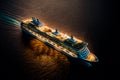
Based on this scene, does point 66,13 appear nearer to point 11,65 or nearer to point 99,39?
point 99,39

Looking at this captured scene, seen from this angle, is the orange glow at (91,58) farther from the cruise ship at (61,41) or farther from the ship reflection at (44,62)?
the ship reflection at (44,62)

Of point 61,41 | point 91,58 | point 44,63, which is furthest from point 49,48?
point 91,58

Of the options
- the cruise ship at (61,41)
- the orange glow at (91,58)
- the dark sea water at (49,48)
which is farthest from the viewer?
the orange glow at (91,58)

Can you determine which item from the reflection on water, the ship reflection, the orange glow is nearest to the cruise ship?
the orange glow

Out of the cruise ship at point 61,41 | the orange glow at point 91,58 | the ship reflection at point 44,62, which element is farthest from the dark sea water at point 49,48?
the cruise ship at point 61,41

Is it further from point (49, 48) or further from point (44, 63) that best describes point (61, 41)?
point (44, 63)

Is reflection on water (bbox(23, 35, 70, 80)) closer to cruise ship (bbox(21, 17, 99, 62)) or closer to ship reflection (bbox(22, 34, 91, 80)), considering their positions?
ship reflection (bbox(22, 34, 91, 80))

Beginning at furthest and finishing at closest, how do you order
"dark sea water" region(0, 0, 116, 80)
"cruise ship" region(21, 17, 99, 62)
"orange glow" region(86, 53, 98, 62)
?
"orange glow" region(86, 53, 98, 62) < "cruise ship" region(21, 17, 99, 62) < "dark sea water" region(0, 0, 116, 80)

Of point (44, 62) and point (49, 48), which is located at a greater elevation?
point (49, 48)
